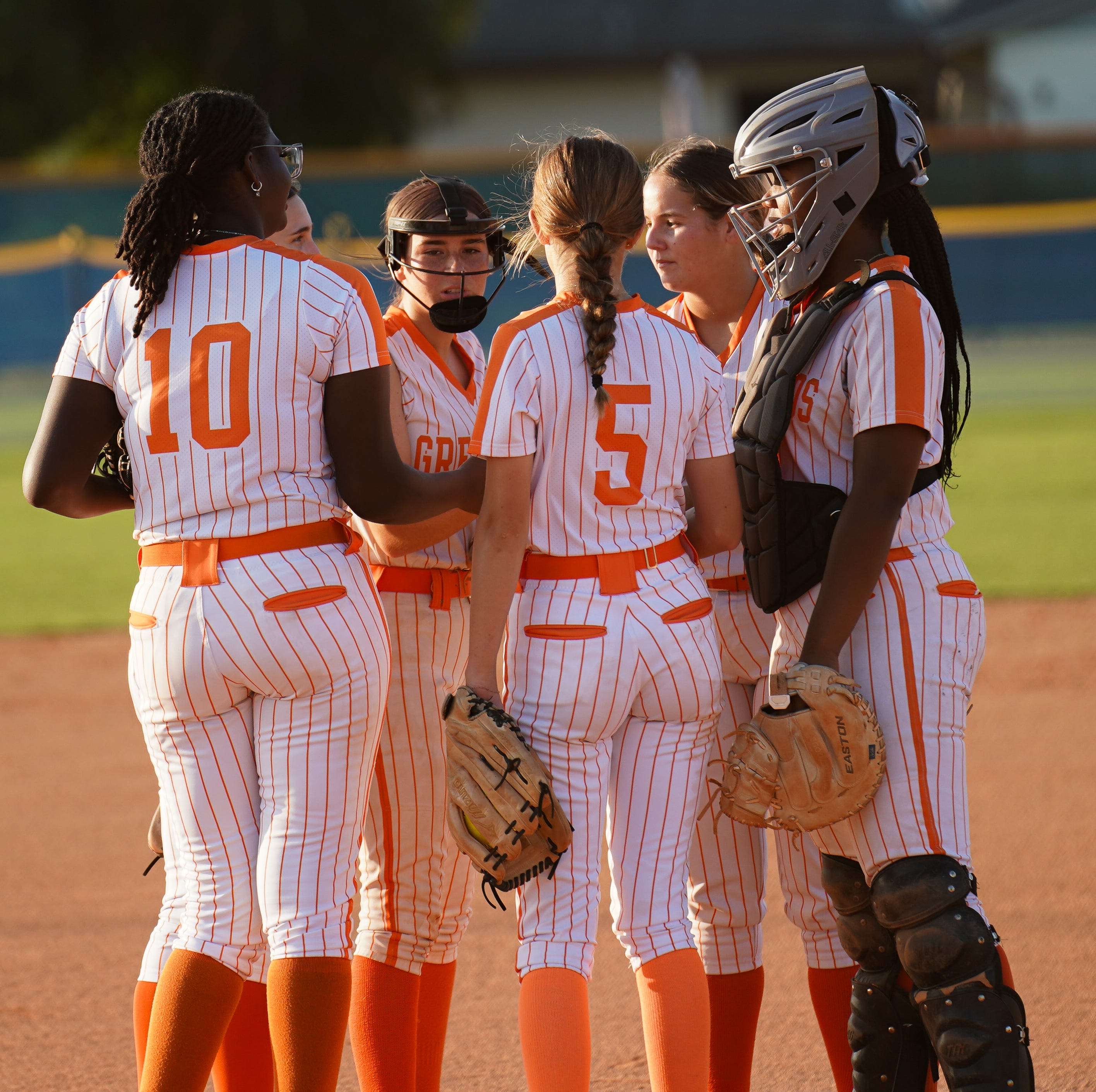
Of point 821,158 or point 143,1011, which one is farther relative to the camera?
point 821,158

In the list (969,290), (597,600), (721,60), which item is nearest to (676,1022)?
(597,600)

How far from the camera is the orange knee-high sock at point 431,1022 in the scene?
116 inches

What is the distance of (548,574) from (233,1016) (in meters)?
0.98

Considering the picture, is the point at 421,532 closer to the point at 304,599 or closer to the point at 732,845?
the point at 304,599

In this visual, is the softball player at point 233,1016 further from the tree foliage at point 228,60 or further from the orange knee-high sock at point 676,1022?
the tree foliage at point 228,60

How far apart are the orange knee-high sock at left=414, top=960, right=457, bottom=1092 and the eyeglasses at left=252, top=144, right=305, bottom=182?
163 centimetres

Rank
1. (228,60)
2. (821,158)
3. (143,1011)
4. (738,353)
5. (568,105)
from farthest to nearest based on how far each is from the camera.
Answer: (568,105)
(228,60)
(738,353)
(821,158)
(143,1011)

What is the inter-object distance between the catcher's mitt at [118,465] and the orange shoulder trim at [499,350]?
674mm

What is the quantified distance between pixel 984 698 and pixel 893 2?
3798cm

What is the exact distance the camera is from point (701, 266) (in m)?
3.07

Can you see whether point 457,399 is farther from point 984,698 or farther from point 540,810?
point 984,698

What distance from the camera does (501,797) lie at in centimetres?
246

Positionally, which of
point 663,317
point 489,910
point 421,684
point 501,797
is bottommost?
point 489,910

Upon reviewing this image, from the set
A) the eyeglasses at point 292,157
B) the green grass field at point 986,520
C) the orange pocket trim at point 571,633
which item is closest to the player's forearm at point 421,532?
the orange pocket trim at point 571,633
